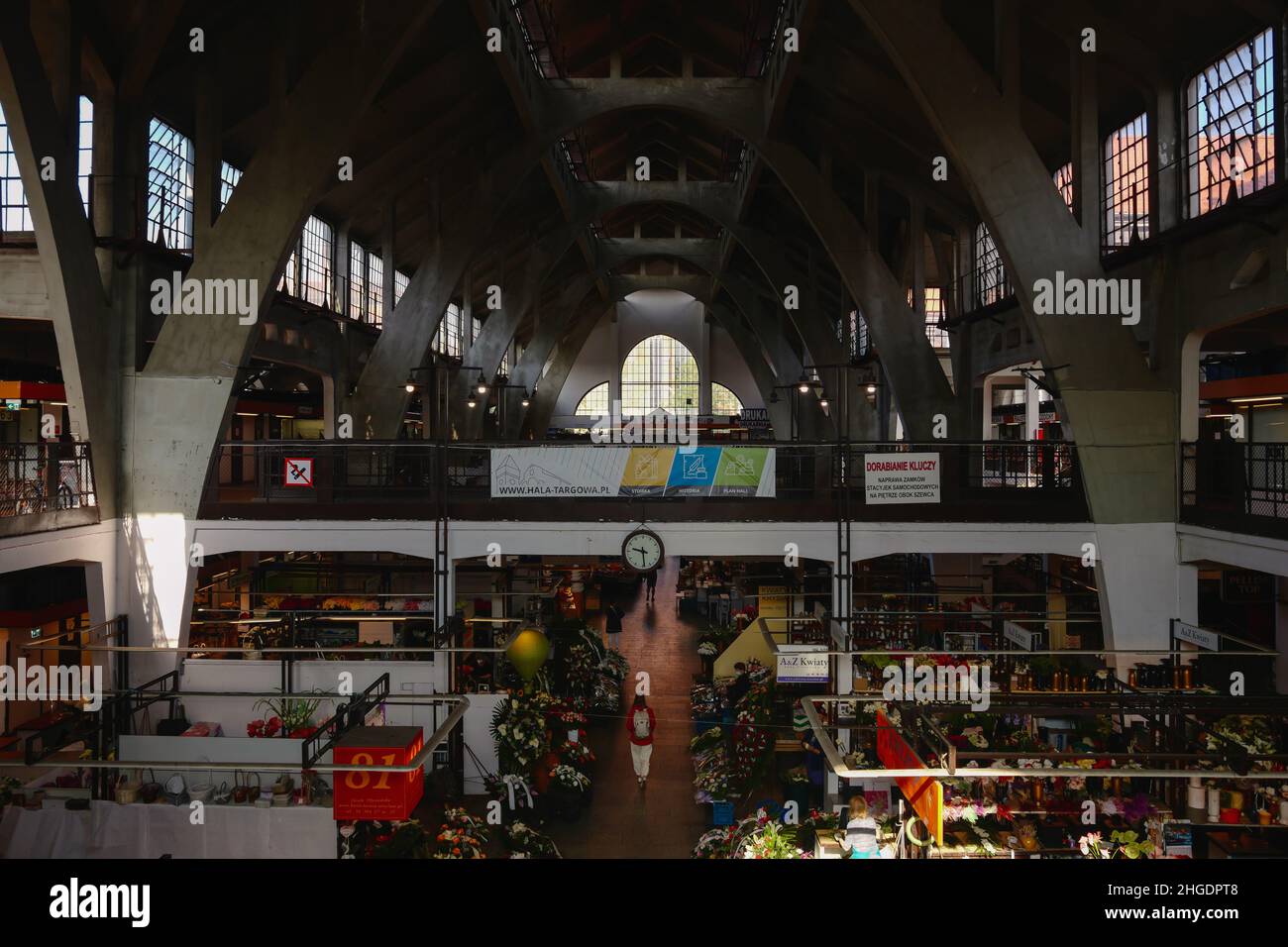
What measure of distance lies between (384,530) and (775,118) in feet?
38.3

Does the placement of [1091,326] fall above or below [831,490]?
above

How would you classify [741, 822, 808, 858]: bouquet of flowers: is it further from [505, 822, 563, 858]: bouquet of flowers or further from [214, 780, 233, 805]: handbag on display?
[214, 780, 233, 805]: handbag on display

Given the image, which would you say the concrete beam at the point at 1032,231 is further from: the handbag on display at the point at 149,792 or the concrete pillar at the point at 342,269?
the concrete pillar at the point at 342,269

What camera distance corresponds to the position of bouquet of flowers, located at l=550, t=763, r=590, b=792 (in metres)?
11.1

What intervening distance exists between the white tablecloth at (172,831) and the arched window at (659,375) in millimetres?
35945

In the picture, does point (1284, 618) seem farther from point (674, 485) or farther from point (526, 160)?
point (526, 160)

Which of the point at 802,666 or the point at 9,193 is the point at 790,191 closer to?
the point at 802,666

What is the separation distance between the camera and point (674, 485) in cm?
1243

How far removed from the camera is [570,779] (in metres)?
11.1

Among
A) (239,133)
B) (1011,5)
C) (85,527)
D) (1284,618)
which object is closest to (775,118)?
(1011,5)

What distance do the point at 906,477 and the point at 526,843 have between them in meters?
7.03

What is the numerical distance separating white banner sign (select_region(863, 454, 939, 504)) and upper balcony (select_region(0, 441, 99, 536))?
1073 cm

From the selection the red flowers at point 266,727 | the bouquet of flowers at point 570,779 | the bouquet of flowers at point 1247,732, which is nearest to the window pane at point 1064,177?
the bouquet of flowers at point 1247,732

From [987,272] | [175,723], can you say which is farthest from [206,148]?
[987,272]
